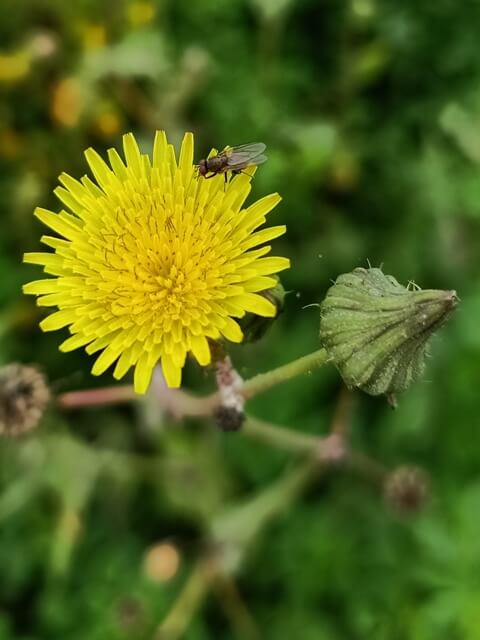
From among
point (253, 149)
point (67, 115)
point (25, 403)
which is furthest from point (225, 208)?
point (67, 115)

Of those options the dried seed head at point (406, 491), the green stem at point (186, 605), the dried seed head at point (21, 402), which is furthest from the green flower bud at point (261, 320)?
the green stem at point (186, 605)

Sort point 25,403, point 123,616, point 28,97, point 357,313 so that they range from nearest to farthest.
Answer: point 357,313 → point 25,403 → point 123,616 → point 28,97

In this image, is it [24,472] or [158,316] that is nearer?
[158,316]

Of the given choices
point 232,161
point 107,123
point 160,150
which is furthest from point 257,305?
point 107,123

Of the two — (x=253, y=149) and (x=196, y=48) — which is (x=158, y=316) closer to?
(x=253, y=149)

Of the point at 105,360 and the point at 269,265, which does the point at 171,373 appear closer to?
the point at 105,360
